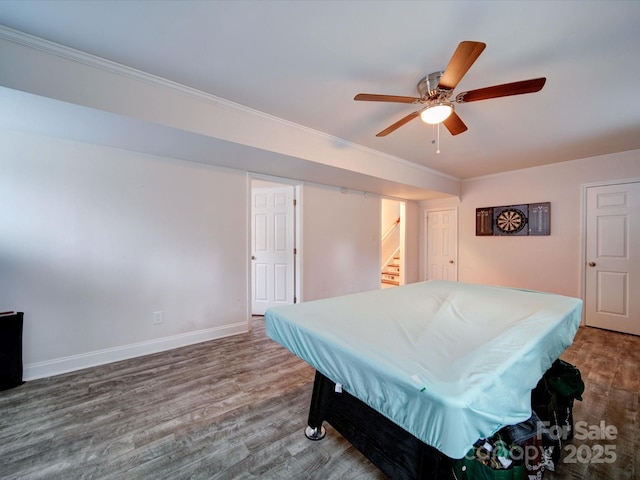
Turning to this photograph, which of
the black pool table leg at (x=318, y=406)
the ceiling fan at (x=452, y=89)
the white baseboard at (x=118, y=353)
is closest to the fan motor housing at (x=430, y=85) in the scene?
the ceiling fan at (x=452, y=89)

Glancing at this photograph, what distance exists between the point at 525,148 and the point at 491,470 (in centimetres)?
368

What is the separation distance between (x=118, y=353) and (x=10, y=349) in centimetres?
73

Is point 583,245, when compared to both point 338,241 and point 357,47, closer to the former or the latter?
point 338,241

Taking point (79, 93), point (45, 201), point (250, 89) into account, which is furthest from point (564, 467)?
point (45, 201)

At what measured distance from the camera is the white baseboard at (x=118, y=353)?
7.26 ft

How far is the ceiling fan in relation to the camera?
135 cm

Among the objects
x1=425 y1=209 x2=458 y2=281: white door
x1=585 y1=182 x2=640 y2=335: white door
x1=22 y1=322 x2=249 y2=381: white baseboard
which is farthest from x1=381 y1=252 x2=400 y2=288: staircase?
x1=22 y1=322 x2=249 y2=381: white baseboard

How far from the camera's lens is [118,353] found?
2.54 meters

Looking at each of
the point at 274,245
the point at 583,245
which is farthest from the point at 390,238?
the point at 274,245

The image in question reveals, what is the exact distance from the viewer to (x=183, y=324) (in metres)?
2.92

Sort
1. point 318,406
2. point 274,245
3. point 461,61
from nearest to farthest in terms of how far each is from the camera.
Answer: point 461,61 < point 318,406 < point 274,245

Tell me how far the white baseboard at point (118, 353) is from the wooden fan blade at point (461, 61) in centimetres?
327

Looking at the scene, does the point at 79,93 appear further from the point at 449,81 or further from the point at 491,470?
the point at 491,470

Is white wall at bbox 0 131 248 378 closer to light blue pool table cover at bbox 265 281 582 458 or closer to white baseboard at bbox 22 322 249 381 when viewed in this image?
white baseboard at bbox 22 322 249 381
